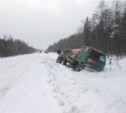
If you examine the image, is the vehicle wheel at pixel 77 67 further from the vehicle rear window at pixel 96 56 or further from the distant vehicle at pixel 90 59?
the vehicle rear window at pixel 96 56

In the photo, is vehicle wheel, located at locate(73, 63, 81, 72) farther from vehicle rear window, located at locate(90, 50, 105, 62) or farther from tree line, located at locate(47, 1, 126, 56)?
tree line, located at locate(47, 1, 126, 56)

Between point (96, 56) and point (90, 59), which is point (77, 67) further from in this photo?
point (96, 56)

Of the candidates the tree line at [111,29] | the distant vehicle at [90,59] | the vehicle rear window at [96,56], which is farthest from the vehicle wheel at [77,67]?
the tree line at [111,29]

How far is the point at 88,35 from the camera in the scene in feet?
209

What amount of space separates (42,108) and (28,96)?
157 centimetres

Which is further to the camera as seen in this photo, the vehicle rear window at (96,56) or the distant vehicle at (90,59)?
the vehicle rear window at (96,56)

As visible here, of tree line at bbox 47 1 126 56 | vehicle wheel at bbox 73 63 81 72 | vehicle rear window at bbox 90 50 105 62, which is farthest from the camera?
tree line at bbox 47 1 126 56

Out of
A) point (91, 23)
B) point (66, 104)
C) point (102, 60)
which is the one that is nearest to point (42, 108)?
point (66, 104)

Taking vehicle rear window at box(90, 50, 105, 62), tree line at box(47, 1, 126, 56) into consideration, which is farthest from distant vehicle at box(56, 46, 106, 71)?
tree line at box(47, 1, 126, 56)

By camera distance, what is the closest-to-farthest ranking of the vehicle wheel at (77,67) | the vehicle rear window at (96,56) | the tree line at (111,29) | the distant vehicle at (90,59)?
the distant vehicle at (90,59)
the vehicle rear window at (96,56)
the vehicle wheel at (77,67)
the tree line at (111,29)

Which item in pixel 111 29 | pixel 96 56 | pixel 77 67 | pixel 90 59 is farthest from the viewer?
pixel 111 29

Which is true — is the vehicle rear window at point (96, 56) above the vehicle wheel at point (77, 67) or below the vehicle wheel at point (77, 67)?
above

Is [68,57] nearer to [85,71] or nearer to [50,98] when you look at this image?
[85,71]

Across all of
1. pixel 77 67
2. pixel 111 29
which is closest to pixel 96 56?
pixel 77 67
